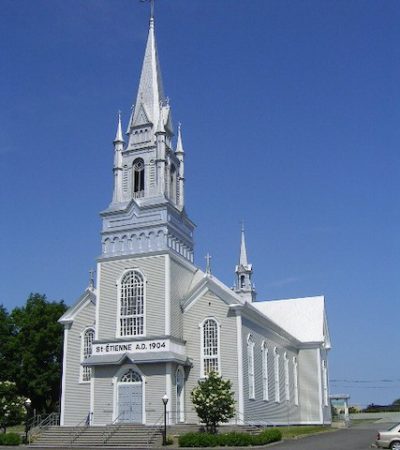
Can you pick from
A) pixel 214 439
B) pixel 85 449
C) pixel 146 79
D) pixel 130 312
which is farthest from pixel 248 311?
pixel 146 79

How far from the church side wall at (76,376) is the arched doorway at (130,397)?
3.80m

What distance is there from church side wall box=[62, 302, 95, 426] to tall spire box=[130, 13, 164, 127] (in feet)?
46.1

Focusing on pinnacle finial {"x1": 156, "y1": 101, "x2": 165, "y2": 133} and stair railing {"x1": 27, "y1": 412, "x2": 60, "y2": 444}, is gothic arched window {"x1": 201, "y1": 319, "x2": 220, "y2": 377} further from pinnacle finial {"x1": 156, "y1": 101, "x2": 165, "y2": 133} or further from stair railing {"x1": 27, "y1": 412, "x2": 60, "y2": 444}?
pinnacle finial {"x1": 156, "y1": 101, "x2": 165, "y2": 133}

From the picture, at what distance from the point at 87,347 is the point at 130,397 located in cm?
646

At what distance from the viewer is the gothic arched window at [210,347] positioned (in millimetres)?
41781

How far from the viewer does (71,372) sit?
45.5 m

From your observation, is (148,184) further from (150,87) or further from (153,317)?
(153,317)

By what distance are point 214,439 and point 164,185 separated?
59.0 feet

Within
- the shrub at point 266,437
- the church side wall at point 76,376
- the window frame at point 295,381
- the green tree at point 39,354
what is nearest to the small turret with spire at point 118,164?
the church side wall at point 76,376

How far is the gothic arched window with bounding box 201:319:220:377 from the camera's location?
4178 cm

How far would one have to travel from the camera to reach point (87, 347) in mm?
45812

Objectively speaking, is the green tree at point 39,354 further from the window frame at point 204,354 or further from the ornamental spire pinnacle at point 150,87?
the ornamental spire pinnacle at point 150,87

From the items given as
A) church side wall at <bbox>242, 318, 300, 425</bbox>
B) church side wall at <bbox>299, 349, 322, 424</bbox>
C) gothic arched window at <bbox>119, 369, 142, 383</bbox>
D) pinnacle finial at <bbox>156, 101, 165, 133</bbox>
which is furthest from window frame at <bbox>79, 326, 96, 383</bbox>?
church side wall at <bbox>299, 349, 322, 424</bbox>

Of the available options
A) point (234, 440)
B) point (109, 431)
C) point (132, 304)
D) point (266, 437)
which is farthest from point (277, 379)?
point (234, 440)
